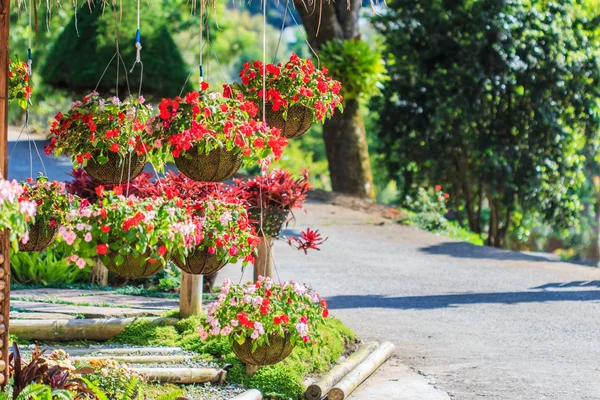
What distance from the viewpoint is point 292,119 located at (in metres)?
6.09

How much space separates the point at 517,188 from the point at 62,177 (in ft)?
23.9

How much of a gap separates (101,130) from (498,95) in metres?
11.4

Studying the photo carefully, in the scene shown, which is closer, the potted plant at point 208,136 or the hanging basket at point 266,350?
the potted plant at point 208,136

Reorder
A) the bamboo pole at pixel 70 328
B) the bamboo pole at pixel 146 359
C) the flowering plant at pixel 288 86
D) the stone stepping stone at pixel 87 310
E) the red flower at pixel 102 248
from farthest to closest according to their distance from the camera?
1. the stone stepping stone at pixel 87 310
2. the bamboo pole at pixel 70 328
3. the bamboo pole at pixel 146 359
4. the flowering plant at pixel 288 86
5. the red flower at pixel 102 248

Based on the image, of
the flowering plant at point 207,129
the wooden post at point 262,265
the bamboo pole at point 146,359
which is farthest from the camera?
the wooden post at point 262,265

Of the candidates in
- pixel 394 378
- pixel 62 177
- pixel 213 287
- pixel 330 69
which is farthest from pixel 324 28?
pixel 394 378

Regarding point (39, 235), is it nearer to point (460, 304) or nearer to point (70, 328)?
point (70, 328)

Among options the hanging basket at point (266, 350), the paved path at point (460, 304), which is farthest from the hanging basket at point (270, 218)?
the hanging basket at point (266, 350)

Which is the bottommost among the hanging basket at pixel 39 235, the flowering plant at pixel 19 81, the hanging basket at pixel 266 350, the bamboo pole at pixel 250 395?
the bamboo pole at pixel 250 395

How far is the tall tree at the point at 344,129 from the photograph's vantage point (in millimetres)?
15336

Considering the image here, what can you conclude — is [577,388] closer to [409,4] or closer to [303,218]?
[303,218]

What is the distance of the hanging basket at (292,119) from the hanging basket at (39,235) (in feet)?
5.09

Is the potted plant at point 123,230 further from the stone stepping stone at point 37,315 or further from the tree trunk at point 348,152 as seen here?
the tree trunk at point 348,152

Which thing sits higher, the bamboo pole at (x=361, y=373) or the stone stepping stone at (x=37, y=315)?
the stone stepping stone at (x=37, y=315)
